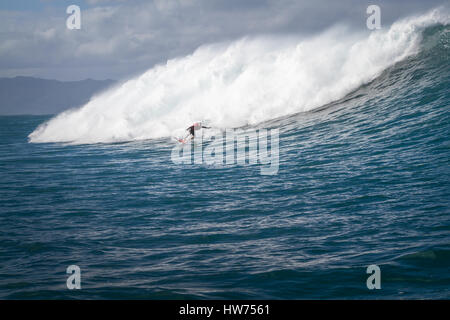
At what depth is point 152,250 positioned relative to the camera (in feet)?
22.9

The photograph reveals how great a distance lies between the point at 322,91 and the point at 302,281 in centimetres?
1614

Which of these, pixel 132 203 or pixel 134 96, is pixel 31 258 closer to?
pixel 132 203

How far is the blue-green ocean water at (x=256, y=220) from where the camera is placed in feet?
18.2

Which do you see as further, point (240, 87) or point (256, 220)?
point (240, 87)

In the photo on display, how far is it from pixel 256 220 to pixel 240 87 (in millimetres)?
15575

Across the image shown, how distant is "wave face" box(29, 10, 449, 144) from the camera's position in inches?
820

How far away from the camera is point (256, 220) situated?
26.8ft

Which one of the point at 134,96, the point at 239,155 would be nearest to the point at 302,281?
the point at 239,155

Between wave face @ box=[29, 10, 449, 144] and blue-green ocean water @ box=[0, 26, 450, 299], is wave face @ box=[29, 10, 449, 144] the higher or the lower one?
the higher one

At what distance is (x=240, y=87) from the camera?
75.5 feet

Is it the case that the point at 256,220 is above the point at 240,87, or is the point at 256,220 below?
below

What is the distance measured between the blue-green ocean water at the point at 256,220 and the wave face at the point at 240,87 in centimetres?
495

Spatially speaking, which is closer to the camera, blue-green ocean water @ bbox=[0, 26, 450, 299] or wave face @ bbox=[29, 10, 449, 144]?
blue-green ocean water @ bbox=[0, 26, 450, 299]

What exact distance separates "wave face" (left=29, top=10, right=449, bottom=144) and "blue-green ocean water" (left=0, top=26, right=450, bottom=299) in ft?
16.2
